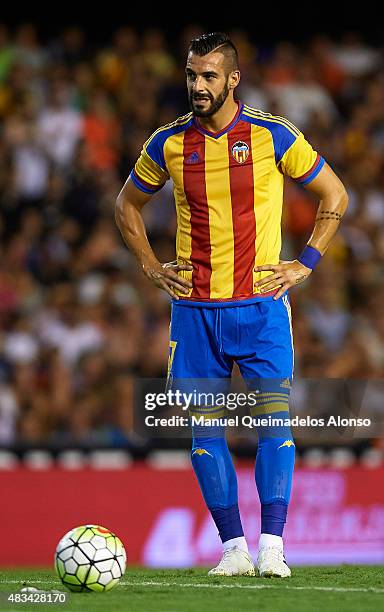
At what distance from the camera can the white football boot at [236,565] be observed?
21.2ft

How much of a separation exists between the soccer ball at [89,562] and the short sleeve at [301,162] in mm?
2076

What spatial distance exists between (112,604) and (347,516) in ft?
19.1

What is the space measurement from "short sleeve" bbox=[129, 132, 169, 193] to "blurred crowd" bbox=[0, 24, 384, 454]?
4176mm

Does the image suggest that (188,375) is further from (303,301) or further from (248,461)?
(303,301)

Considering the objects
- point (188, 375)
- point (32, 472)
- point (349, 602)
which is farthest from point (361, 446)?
point (349, 602)

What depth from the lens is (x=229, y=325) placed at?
6.54m

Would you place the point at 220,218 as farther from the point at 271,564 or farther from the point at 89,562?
the point at 89,562

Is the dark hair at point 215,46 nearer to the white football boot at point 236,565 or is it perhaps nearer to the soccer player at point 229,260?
the soccer player at point 229,260

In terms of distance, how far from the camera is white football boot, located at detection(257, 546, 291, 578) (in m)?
6.25

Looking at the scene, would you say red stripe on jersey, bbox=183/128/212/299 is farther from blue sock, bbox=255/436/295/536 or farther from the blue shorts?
blue sock, bbox=255/436/295/536

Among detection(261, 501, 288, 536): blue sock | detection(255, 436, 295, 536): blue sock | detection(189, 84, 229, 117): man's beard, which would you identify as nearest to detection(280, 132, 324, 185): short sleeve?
detection(189, 84, 229, 117): man's beard

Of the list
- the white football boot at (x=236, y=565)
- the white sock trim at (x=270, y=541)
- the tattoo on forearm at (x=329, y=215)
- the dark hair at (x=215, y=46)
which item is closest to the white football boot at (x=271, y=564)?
the white sock trim at (x=270, y=541)

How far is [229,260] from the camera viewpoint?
6.59 meters

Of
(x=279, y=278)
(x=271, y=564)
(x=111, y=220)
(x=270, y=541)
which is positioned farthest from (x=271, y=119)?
(x=111, y=220)
